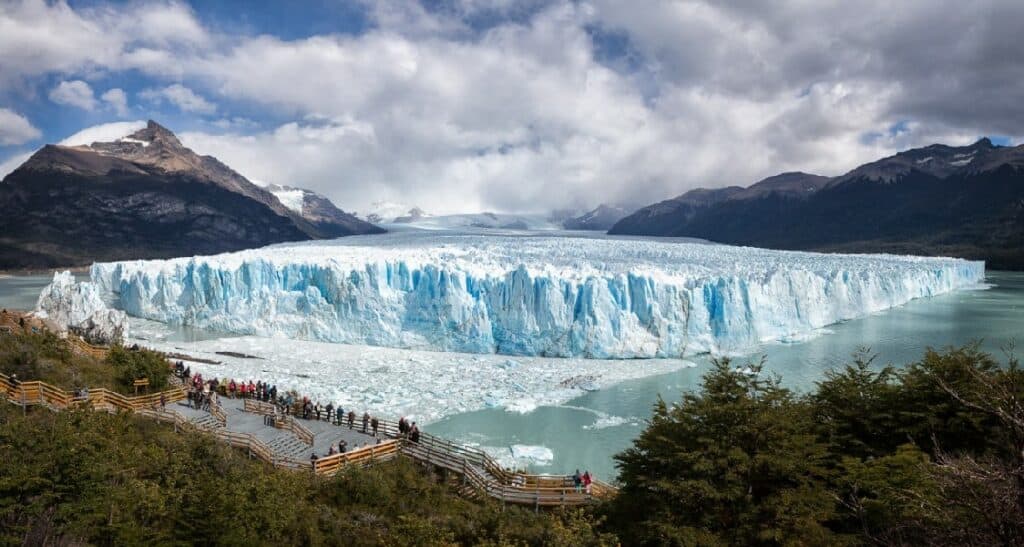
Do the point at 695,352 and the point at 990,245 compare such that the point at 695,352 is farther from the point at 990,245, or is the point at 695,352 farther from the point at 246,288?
the point at 990,245

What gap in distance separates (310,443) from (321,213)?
15098 centimetres

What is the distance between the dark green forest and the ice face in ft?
44.9

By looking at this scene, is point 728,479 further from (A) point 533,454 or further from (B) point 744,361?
(B) point 744,361

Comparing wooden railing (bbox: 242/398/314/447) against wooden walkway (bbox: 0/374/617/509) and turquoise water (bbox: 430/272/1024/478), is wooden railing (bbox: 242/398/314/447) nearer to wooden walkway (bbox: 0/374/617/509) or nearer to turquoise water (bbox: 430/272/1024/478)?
wooden walkway (bbox: 0/374/617/509)

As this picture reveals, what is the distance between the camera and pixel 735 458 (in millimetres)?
6664

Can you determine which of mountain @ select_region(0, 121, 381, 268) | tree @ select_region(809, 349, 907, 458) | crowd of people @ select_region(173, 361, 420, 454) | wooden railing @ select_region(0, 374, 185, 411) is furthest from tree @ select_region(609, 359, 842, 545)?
mountain @ select_region(0, 121, 381, 268)

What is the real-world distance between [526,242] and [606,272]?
13.5m

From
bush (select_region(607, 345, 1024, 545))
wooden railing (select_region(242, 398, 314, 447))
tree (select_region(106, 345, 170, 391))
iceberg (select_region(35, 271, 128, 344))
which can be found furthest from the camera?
iceberg (select_region(35, 271, 128, 344))

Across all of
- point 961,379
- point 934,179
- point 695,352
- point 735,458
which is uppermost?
point 934,179

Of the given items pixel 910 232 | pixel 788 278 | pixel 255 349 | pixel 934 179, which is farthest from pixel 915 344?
pixel 934 179

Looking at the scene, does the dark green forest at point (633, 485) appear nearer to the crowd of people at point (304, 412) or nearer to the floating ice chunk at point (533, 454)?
the crowd of people at point (304, 412)

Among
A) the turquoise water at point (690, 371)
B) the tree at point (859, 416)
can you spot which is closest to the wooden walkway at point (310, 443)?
the turquoise water at point (690, 371)

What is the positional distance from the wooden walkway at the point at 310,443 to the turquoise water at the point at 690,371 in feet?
9.56

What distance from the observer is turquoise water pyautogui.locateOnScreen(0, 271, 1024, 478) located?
13.9m
